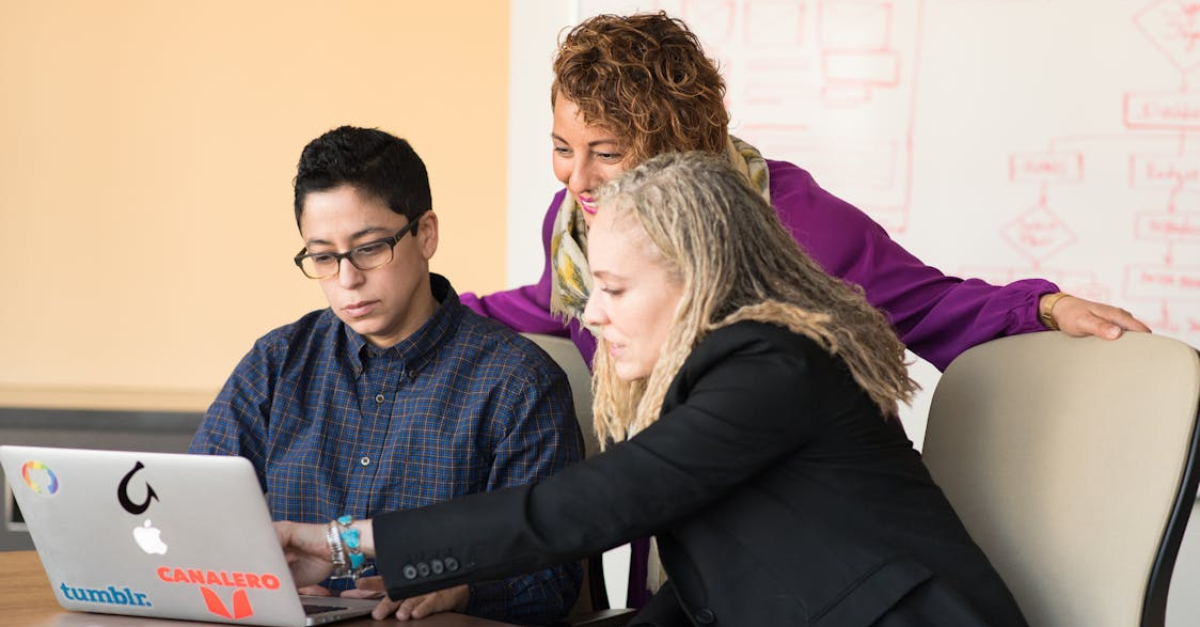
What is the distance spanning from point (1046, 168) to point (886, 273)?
1004 mm

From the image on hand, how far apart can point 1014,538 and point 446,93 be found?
223cm

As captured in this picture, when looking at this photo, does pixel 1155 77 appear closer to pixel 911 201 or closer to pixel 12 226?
pixel 911 201

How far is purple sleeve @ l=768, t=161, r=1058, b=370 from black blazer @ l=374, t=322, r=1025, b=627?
53 centimetres

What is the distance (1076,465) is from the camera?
1416 mm

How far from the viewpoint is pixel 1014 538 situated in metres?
1.49

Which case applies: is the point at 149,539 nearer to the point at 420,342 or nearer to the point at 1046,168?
the point at 420,342

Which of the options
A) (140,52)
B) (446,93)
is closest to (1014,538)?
(446,93)

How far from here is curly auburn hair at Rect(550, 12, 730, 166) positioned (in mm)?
1826

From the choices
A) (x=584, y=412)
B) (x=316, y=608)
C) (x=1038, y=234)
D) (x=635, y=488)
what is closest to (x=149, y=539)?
(x=316, y=608)

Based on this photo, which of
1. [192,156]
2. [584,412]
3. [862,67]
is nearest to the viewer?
[584,412]

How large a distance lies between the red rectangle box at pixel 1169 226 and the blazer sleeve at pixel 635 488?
1.71m

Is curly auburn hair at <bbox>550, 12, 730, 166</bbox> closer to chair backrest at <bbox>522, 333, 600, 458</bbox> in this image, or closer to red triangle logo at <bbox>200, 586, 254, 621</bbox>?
chair backrest at <bbox>522, 333, 600, 458</bbox>

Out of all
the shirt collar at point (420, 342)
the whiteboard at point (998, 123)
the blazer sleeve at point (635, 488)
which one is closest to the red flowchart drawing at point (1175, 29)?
the whiteboard at point (998, 123)

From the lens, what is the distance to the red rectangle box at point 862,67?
2.91 meters
